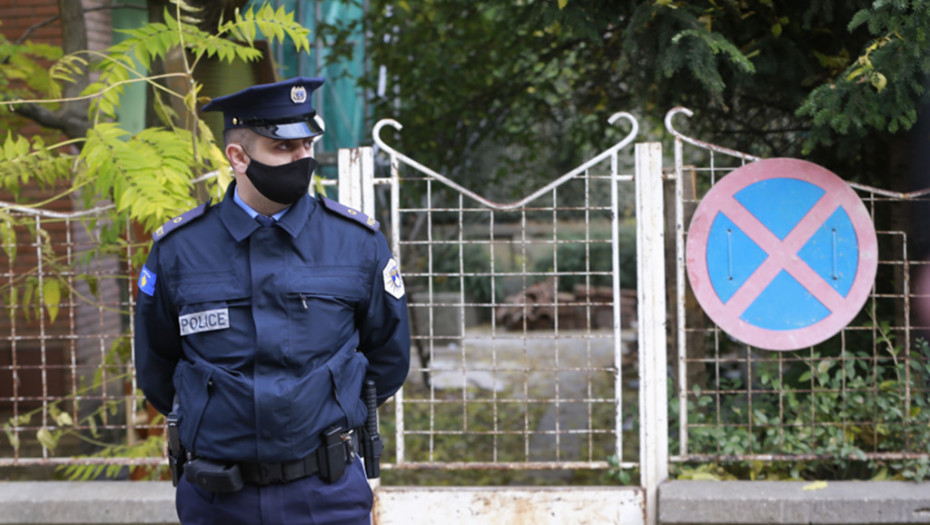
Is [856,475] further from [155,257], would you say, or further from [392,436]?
[392,436]

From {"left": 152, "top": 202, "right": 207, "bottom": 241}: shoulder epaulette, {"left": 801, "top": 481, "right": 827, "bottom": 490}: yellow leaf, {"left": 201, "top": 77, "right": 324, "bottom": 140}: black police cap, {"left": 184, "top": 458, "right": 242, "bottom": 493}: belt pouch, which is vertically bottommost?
{"left": 801, "top": 481, "right": 827, "bottom": 490}: yellow leaf

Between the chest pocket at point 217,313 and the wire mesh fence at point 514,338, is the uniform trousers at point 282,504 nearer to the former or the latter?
the chest pocket at point 217,313

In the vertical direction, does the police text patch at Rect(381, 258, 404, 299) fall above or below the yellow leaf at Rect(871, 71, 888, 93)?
below

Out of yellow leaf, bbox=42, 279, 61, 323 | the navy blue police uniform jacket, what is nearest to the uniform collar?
the navy blue police uniform jacket

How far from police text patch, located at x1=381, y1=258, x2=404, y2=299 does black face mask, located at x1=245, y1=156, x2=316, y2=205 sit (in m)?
0.39

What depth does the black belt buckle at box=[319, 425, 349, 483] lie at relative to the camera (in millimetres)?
2818

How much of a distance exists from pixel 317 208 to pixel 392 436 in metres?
5.19

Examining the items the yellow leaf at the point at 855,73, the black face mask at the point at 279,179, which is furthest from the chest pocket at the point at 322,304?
the yellow leaf at the point at 855,73

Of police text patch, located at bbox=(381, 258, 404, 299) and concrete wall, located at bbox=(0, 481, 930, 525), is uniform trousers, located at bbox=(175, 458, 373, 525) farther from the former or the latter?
concrete wall, located at bbox=(0, 481, 930, 525)

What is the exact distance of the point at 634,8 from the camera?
5105 mm

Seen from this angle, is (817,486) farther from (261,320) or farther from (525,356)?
(261,320)

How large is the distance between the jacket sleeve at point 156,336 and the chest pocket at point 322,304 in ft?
1.31

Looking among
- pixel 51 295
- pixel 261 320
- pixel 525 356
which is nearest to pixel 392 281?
pixel 261 320

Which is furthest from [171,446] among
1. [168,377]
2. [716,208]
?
[716,208]
